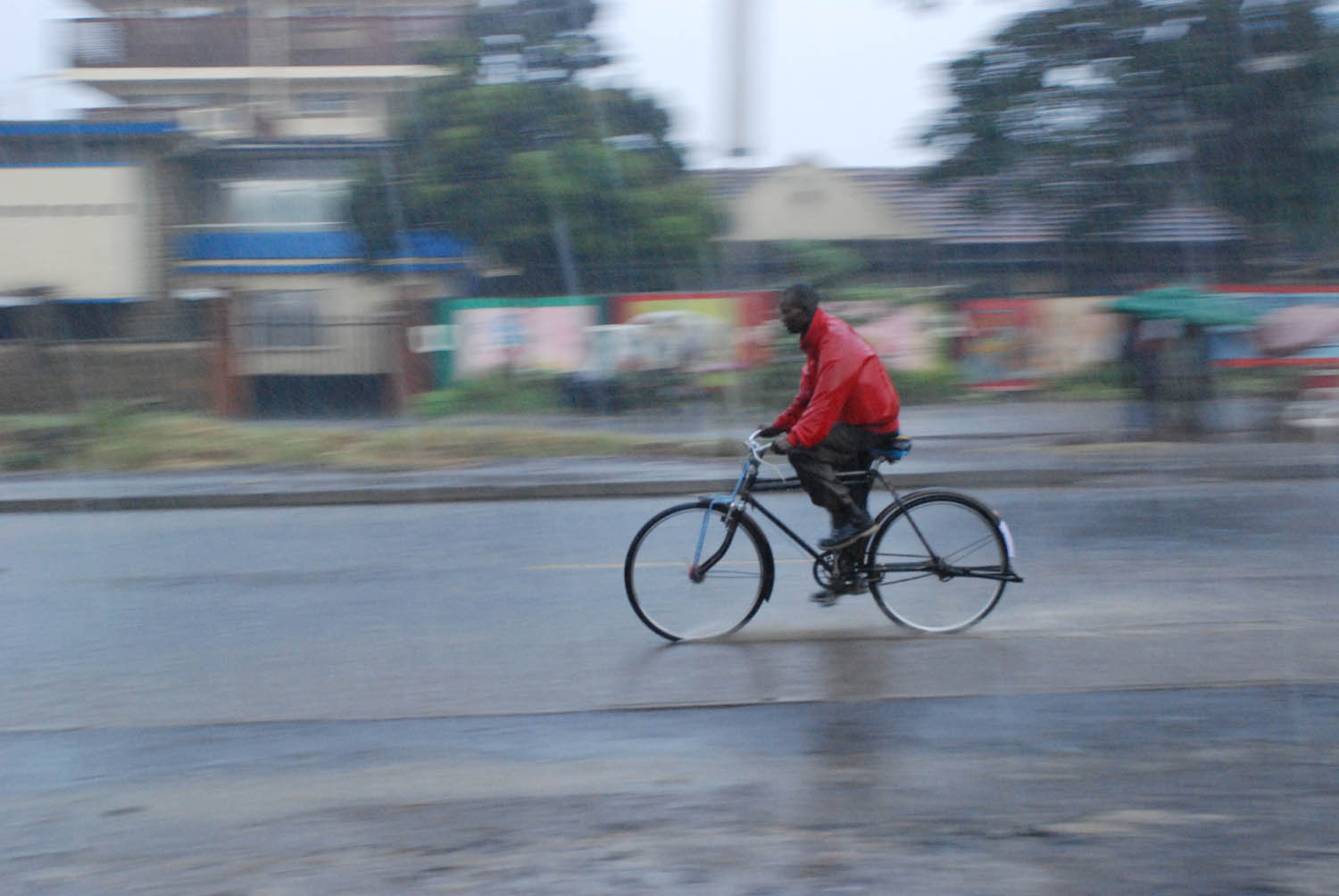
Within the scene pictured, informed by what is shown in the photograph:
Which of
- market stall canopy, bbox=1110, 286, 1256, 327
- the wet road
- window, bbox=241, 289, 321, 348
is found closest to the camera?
the wet road

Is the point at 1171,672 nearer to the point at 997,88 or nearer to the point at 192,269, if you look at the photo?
the point at 997,88

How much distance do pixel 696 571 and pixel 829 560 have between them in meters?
0.66

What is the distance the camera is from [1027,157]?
18328 millimetres

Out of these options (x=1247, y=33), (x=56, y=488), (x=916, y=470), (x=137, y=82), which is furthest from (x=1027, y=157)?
(x=137, y=82)

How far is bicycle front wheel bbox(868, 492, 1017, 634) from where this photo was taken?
634 cm

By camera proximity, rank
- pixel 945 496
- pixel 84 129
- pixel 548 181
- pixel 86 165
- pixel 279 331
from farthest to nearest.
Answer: pixel 86 165, pixel 84 129, pixel 279 331, pixel 548 181, pixel 945 496

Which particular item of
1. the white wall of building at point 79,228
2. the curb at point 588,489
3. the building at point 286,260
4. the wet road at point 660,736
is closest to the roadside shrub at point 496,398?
the building at point 286,260

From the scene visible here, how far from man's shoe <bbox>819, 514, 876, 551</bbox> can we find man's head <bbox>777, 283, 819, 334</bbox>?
98 centimetres

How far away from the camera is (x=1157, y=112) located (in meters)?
17.4

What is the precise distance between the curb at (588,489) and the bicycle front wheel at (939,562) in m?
5.40

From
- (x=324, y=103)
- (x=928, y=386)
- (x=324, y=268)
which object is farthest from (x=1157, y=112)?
(x=324, y=103)

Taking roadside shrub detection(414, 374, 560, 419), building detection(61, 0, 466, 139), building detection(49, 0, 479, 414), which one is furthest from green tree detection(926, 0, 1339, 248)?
building detection(61, 0, 466, 139)

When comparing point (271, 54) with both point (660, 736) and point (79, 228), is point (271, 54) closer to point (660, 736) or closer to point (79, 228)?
point (79, 228)

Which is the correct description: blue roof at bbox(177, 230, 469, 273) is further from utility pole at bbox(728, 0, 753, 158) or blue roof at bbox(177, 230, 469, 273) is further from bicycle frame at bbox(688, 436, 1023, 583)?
bicycle frame at bbox(688, 436, 1023, 583)
